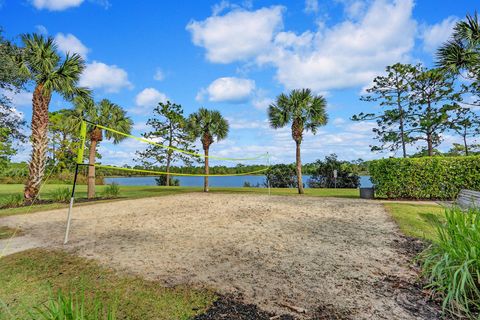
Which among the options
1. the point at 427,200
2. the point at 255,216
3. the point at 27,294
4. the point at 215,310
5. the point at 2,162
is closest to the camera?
the point at 215,310

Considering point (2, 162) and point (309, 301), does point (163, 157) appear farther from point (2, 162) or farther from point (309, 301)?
point (309, 301)

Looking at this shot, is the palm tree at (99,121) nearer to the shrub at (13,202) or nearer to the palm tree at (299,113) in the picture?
the shrub at (13,202)

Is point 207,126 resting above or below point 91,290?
above

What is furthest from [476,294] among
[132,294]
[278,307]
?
Result: [132,294]

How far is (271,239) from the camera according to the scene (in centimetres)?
598

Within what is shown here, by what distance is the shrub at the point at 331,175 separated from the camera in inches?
906

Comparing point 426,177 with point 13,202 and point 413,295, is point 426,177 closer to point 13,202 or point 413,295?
point 413,295

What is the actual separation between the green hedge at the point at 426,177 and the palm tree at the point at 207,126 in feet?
35.7

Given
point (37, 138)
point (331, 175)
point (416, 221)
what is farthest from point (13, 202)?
point (331, 175)

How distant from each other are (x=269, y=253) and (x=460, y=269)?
114 inches

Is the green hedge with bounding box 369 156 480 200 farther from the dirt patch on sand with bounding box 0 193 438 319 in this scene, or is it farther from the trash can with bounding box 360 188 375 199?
the dirt patch on sand with bounding box 0 193 438 319

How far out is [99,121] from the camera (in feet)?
49.8

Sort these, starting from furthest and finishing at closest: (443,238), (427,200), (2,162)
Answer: (2,162) → (427,200) → (443,238)

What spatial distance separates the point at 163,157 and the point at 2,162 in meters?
12.4
